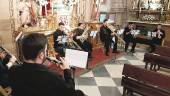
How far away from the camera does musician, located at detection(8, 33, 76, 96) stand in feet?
5.86

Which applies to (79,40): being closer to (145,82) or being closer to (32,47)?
(145,82)

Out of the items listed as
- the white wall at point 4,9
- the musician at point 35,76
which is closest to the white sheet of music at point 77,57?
the musician at point 35,76

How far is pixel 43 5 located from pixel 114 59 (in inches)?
119

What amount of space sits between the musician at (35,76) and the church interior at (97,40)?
1.30 m

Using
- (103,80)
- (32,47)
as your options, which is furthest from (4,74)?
(103,80)

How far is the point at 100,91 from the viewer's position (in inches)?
199

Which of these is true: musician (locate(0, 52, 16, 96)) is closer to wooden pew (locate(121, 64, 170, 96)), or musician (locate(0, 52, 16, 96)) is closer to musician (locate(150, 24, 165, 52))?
wooden pew (locate(121, 64, 170, 96))

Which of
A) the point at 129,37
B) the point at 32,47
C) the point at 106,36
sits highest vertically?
the point at 32,47

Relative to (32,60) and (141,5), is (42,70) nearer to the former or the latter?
(32,60)

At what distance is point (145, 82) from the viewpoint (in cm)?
414

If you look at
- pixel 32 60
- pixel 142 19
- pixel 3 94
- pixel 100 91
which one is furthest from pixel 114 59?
pixel 32 60

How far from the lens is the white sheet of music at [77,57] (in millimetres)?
3925

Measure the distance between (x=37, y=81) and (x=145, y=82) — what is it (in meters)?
2.82

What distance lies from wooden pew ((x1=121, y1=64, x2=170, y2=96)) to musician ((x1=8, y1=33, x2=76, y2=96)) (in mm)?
2435
